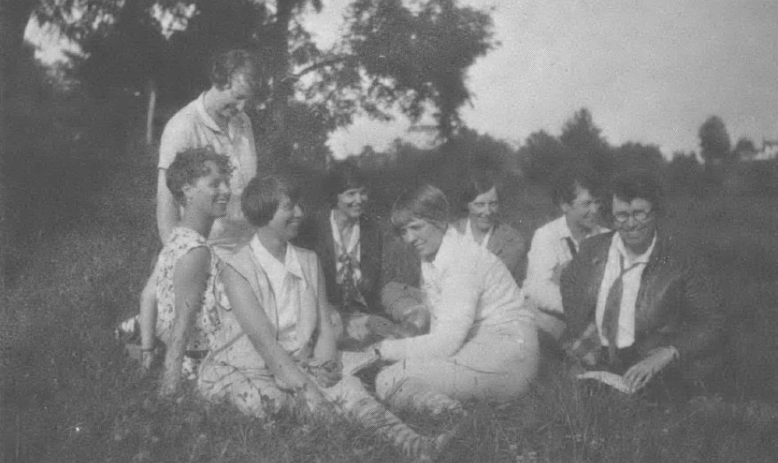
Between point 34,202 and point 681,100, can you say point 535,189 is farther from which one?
point 34,202

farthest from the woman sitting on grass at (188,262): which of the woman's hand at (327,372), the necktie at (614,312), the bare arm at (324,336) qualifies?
the necktie at (614,312)

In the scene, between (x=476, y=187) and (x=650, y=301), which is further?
(x=476, y=187)

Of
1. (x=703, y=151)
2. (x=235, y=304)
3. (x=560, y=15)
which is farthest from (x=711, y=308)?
(x=235, y=304)

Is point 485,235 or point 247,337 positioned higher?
point 485,235

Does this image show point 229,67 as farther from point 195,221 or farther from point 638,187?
point 638,187

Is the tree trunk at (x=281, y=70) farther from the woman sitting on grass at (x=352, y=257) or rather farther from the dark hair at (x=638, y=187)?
the dark hair at (x=638, y=187)

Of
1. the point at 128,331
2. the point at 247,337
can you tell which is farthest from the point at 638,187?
the point at 128,331

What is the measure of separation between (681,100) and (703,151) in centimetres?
43

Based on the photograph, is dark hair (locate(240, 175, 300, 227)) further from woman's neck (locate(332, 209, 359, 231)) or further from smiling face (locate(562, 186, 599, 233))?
→ smiling face (locate(562, 186, 599, 233))

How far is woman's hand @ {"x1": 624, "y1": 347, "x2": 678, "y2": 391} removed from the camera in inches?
162

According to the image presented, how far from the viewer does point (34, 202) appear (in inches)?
213

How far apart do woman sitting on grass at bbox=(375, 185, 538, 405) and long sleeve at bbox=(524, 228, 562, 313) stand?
1174 mm

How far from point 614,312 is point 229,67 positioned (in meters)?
2.60

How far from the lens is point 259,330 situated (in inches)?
162
